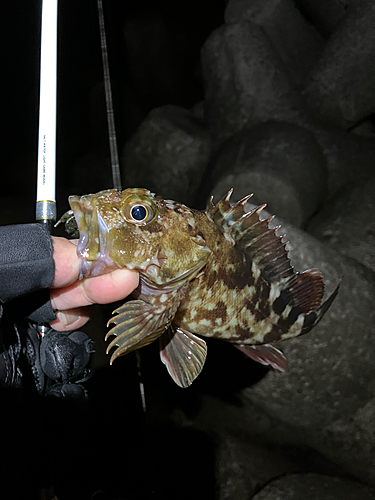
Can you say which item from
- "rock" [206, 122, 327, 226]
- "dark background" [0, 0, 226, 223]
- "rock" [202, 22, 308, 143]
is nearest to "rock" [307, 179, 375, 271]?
"rock" [206, 122, 327, 226]

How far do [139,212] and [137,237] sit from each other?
0.25 ft

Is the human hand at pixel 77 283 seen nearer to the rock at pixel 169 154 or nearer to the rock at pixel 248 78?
the rock at pixel 169 154

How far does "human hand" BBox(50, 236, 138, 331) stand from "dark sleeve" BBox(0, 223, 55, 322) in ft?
0.12

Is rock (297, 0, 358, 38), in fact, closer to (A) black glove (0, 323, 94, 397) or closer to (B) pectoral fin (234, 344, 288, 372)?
(B) pectoral fin (234, 344, 288, 372)

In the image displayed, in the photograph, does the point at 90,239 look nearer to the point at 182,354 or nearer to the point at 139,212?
the point at 139,212

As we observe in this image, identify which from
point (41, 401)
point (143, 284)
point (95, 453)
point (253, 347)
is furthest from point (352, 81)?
point (95, 453)

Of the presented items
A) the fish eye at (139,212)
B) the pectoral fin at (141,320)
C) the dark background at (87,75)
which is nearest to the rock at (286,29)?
the dark background at (87,75)

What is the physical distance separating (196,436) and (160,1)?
3.32 metres

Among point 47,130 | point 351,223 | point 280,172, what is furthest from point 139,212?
point 351,223

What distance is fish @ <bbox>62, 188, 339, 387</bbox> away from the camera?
998mm

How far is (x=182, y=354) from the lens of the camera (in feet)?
4.32

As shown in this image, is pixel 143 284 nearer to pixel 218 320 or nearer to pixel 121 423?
pixel 218 320

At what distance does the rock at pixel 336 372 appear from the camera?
6.49 feet

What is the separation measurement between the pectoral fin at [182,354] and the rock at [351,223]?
1470 millimetres
